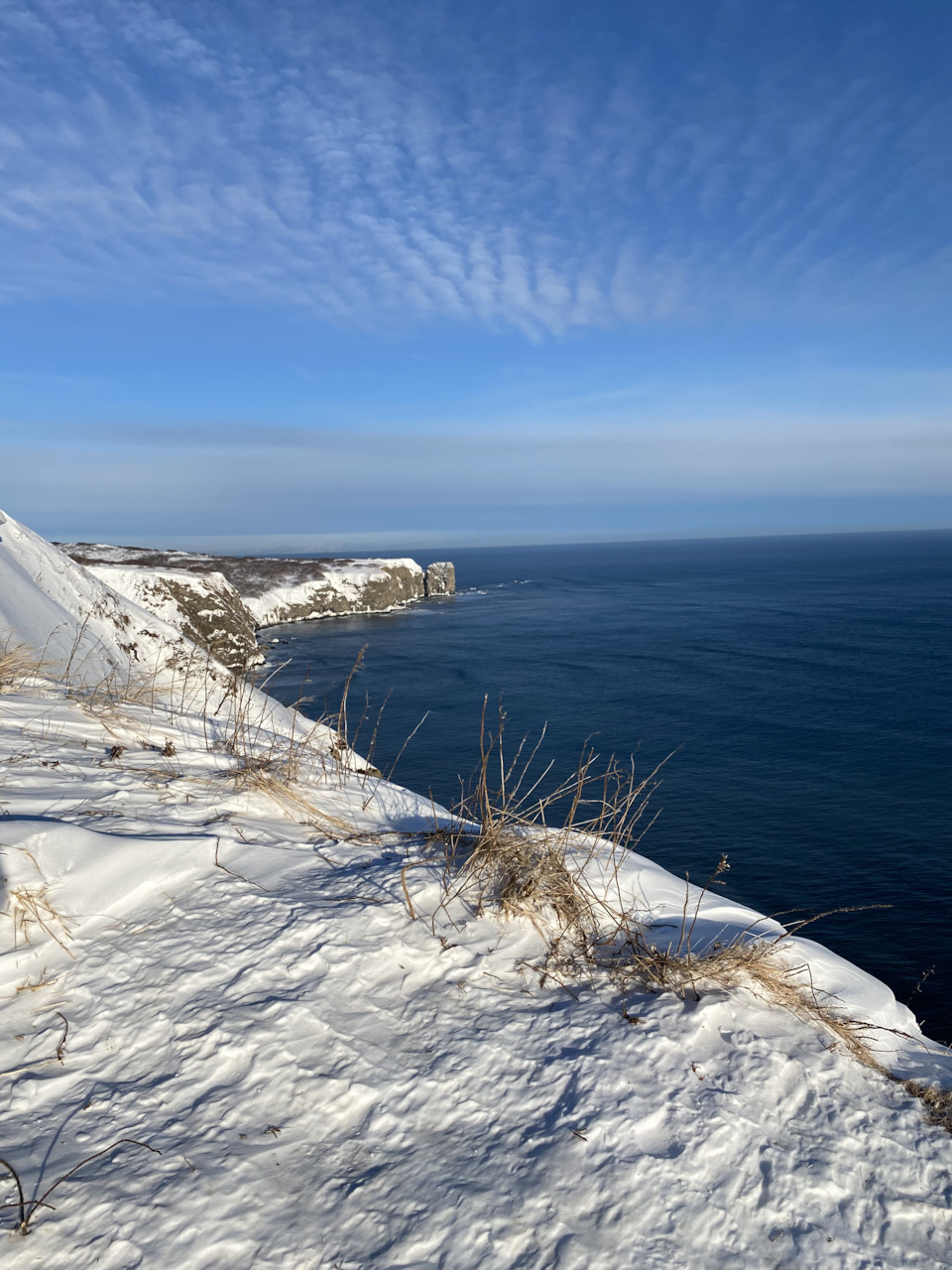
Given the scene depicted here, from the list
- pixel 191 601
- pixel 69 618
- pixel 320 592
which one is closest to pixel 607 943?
pixel 69 618

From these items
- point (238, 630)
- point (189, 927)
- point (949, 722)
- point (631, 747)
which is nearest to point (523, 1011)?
point (189, 927)

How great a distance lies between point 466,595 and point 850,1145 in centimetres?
7052

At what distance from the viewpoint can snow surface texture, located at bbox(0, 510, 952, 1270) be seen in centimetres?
210

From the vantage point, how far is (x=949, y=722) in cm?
2194

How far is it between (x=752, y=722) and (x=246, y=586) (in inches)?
1613

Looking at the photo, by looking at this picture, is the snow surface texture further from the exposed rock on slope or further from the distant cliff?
the distant cliff

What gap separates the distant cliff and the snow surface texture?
2972cm

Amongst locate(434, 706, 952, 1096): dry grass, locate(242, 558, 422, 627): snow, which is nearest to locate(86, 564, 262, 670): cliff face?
locate(242, 558, 422, 627): snow

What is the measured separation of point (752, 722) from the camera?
74.7 feet

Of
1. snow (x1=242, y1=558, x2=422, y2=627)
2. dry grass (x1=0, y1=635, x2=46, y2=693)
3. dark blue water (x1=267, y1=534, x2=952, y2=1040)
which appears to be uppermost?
dry grass (x1=0, y1=635, x2=46, y2=693)

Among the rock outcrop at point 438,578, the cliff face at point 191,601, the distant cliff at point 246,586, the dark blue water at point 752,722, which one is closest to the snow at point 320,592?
the distant cliff at point 246,586

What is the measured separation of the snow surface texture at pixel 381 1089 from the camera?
2.10 meters

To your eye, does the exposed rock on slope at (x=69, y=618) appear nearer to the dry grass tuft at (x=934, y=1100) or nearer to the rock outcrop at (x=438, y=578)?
the dry grass tuft at (x=934, y=1100)

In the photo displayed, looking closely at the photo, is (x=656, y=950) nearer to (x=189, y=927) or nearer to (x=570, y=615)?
(x=189, y=927)
